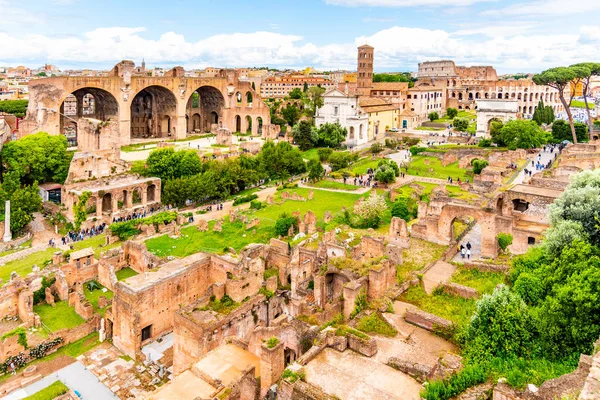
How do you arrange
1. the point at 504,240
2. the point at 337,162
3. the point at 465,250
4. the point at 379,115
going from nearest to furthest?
the point at 504,240, the point at 465,250, the point at 337,162, the point at 379,115

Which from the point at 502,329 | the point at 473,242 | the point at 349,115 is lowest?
the point at 473,242

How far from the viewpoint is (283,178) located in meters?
47.2

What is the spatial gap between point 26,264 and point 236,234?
40.7 ft

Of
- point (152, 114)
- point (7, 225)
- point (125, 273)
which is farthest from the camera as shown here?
point (152, 114)

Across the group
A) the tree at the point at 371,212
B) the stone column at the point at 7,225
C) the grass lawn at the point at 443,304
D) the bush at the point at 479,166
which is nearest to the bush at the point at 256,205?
the tree at the point at 371,212

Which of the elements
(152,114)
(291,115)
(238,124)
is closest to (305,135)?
(238,124)

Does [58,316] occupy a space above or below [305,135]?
below

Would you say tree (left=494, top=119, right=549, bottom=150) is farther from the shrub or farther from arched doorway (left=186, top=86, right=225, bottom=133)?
the shrub

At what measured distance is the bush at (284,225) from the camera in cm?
3134

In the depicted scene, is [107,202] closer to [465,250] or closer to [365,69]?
[465,250]

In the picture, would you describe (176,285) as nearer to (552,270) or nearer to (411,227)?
(411,227)

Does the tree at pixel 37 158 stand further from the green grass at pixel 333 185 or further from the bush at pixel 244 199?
the green grass at pixel 333 185

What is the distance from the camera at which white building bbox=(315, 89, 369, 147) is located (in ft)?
209

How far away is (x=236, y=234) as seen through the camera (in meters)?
31.9
